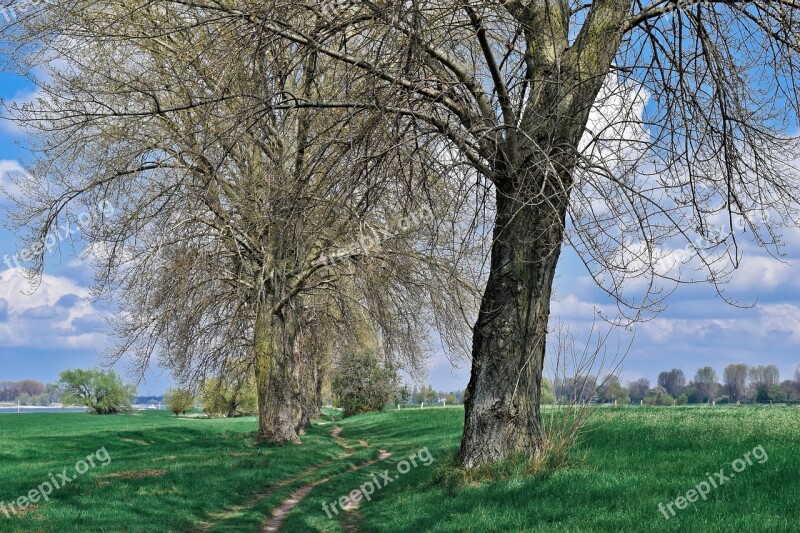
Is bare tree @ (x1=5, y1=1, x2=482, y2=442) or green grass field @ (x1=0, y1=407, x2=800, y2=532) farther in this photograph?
bare tree @ (x1=5, y1=1, x2=482, y2=442)

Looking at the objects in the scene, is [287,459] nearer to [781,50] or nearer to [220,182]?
[220,182]

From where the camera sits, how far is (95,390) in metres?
86.2

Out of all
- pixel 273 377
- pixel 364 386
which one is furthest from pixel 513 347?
pixel 364 386

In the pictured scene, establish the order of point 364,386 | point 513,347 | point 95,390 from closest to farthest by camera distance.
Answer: point 513,347
point 364,386
point 95,390

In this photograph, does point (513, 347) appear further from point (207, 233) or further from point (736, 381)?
point (736, 381)

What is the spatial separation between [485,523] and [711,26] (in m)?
8.44

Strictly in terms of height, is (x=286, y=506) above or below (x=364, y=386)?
below
